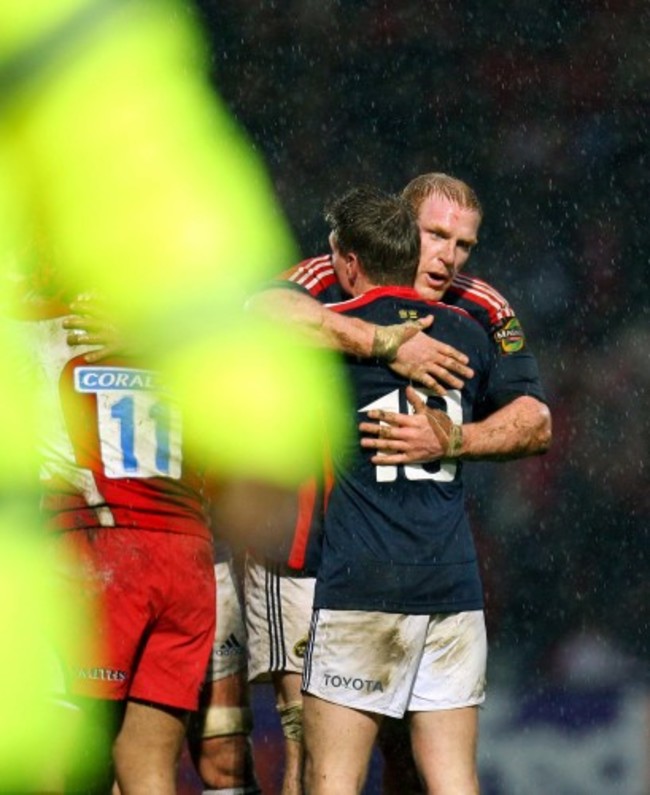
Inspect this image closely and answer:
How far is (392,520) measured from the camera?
4.20 metres

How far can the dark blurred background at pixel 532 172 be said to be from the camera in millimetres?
6762

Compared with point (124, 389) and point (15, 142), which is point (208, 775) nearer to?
point (124, 389)

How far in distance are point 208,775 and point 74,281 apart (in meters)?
1.41

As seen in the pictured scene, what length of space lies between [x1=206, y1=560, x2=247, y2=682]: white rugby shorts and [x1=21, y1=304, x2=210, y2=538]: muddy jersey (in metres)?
0.60

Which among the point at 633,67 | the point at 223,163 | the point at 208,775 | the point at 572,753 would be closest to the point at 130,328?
the point at 208,775

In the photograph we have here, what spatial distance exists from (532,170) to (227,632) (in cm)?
277

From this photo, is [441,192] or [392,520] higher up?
[441,192]

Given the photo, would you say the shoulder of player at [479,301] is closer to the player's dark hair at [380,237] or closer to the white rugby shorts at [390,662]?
the player's dark hair at [380,237]

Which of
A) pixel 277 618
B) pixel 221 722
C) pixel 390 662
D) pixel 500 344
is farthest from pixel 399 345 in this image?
pixel 221 722

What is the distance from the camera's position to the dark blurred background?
6762 millimetres

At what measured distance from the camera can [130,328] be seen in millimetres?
4441

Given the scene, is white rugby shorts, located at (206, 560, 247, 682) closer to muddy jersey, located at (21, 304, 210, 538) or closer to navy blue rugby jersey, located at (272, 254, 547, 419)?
muddy jersey, located at (21, 304, 210, 538)

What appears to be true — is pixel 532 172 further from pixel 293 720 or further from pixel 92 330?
pixel 92 330

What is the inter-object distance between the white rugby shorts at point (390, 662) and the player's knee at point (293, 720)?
1.99 ft
